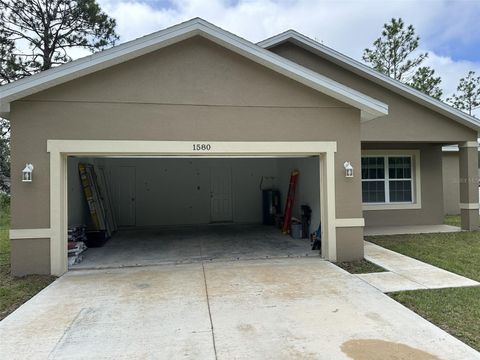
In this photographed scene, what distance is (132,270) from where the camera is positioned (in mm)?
7000

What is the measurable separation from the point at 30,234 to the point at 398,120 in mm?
9891

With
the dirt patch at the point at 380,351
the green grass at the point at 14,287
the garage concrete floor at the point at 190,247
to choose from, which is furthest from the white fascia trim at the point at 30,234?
the dirt patch at the point at 380,351

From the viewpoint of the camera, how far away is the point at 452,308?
4.80 meters

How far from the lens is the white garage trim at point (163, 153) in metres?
6.61

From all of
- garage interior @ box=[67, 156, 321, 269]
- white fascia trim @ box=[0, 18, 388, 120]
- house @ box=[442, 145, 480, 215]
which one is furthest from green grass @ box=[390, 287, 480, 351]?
house @ box=[442, 145, 480, 215]

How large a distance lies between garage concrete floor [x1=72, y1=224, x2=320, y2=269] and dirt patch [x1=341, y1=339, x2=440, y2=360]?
4156mm

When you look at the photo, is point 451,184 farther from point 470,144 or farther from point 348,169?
point 348,169

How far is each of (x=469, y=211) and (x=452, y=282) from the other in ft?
20.9

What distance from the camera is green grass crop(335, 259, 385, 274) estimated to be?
22.4 feet

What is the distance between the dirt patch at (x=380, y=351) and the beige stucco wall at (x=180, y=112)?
3807 mm

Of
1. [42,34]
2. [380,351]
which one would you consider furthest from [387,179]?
[42,34]

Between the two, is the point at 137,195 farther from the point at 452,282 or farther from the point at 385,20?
the point at 385,20

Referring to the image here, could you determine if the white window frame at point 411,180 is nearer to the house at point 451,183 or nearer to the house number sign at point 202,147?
the house at point 451,183

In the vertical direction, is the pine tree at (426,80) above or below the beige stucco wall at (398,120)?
above
